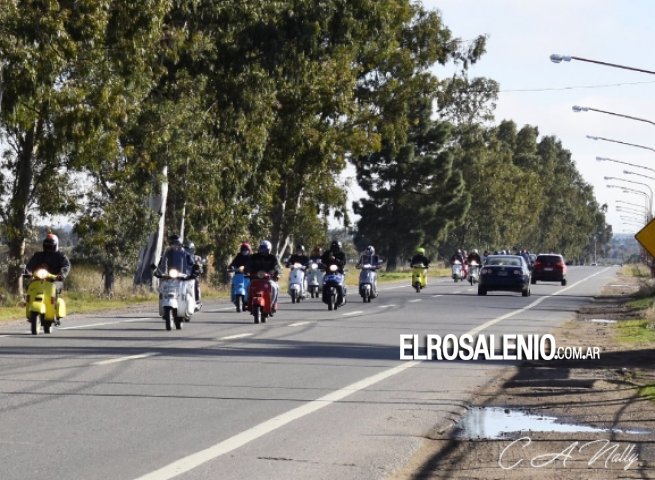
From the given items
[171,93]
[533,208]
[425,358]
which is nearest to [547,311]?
[171,93]

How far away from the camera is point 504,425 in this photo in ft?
39.1

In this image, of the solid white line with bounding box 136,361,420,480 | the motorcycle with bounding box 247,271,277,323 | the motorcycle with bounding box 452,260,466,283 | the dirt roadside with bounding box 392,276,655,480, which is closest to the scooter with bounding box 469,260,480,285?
the motorcycle with bounding box 452,260,466,283

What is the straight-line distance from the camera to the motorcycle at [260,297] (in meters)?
26.1

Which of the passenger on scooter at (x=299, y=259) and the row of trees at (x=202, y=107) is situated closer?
the row of trees at (x=202, y=107)

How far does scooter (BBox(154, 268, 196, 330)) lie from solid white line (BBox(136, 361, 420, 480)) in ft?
25.6

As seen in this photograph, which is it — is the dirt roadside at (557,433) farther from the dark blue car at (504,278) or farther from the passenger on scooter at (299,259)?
the dark blue car at (504,278)

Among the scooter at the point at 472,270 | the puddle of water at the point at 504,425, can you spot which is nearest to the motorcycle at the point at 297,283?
the puddle of water at the point at 504,425

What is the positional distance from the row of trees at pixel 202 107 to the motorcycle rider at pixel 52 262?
6.76 metres

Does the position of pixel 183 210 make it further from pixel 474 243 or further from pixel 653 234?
pixel 474 243

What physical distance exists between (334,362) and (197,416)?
6.20m

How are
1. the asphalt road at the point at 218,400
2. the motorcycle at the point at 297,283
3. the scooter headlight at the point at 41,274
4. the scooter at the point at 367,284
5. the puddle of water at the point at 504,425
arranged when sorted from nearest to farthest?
the asphalt road at the point at 218,400 → the puddle of water at the point at 504,425 → the scooter headlight at the point at 41,274 → the motorcycle at the point at 297,283 → the scooter at the point at 367,284

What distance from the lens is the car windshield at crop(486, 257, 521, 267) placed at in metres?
47.6

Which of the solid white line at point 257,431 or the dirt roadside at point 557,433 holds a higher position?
the solid white line at point 257,431

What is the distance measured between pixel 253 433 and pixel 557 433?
2616mm
